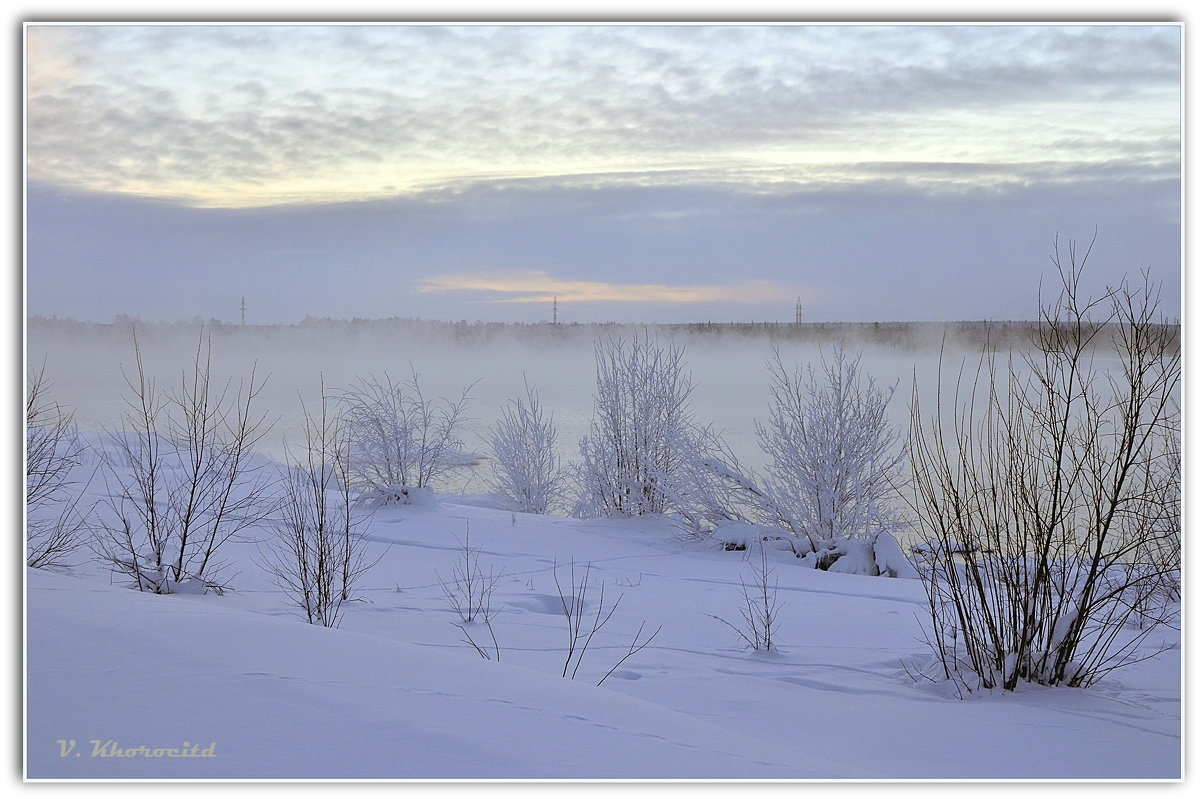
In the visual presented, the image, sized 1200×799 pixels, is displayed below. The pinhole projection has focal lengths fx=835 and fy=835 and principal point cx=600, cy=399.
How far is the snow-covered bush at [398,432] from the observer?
51.3 feet

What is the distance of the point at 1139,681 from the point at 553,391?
62.9ft

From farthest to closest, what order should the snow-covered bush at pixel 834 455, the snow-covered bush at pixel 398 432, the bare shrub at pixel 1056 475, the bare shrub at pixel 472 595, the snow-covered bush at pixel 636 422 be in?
the snow-covered bush at pixel 398 432, the snow-covered bush at pixel 636 422, the snow-covered bush at pixel 834 455, the bare shrub at pixel 472 595, the bare shrub at pixel 1056 475

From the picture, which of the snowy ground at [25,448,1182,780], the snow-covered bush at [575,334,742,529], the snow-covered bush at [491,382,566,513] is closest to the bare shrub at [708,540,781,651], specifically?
the snowy ground at [25,448,1182,780]

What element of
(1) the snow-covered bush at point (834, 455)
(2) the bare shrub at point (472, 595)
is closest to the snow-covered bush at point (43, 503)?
(2) the bare shrub at point (472, 595)

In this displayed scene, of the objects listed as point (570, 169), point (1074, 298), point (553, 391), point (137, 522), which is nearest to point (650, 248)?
point (570, 169)

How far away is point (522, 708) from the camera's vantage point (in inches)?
125

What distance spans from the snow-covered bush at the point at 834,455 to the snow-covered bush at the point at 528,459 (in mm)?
8994

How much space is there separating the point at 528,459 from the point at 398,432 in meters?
5.33

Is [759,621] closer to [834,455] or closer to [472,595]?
[472,595]

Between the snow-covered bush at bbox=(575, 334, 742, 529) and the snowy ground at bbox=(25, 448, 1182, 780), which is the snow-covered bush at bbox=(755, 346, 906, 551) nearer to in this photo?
the snow-covered bush at bbox=(575, 334, 742, 529)

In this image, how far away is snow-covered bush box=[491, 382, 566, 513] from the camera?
20.3 meters

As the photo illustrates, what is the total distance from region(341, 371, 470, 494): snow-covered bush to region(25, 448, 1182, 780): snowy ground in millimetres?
10029

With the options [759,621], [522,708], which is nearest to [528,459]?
[759,621]

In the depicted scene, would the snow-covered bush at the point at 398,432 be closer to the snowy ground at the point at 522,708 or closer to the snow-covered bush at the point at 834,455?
the snow-covered bush at the point at 834,455
